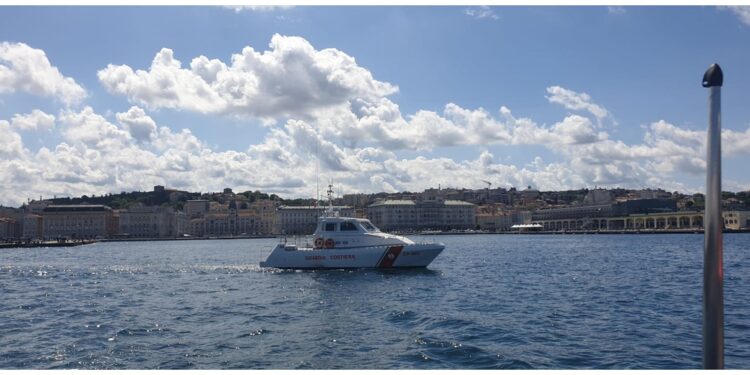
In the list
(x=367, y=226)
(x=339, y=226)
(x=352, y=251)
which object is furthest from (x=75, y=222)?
(x=352, y=251)

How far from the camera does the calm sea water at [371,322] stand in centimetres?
1655

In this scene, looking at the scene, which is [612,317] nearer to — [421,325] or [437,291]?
[421,325]

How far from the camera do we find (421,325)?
21406 mm

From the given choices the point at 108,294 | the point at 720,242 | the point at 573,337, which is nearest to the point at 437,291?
the point at 573,337

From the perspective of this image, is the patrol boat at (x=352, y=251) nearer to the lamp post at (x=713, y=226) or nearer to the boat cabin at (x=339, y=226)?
the boat cabin at (x=339, y=226)

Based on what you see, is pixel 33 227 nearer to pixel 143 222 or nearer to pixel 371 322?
pixel 143 222

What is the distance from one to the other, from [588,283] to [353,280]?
13.8 metres

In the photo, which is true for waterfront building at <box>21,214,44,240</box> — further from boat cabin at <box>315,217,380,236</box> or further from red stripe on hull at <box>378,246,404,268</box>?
red stripe on hull at <box>378,246,404,268</box>

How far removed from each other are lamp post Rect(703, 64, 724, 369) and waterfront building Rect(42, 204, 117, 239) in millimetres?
198775

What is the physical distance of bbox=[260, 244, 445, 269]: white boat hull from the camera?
42062 mm

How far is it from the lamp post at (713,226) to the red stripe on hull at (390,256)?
1400 inches

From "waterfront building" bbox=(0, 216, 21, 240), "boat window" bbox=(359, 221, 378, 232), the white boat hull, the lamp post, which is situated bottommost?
"waterfront building" bbox=(0, 216, 21, 240)

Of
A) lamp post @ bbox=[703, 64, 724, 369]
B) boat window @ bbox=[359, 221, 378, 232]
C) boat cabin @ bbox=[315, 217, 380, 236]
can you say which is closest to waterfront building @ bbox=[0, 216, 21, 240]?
boat cabin @ bbox=[315, 217, 380, 236]

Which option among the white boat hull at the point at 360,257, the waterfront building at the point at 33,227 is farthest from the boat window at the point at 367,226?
the waterfront building at the point at 33,227
